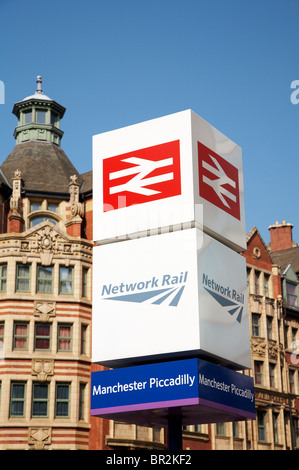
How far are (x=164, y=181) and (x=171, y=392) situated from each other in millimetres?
7222

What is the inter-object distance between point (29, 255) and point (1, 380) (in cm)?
749

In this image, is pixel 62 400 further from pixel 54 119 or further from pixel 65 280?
pixel 54 119

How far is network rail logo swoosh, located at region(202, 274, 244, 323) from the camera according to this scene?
2658 cm

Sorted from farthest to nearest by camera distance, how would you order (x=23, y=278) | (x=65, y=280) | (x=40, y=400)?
1. (x=65, y=280)
2. (x=23, y=278)
3. (x=40, y=400)

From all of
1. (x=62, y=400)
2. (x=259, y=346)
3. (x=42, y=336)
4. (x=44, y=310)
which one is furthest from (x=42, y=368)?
(x=259, y=346)

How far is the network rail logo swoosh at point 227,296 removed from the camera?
26.6m

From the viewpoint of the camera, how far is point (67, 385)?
45.5 metres

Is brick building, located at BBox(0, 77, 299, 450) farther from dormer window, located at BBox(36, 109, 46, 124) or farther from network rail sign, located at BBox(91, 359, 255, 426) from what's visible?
network rail sign, located at BBox(91, 359, 255, 426)

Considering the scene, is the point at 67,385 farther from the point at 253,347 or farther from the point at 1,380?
the point at 253,347

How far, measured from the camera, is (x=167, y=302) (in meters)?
26.2

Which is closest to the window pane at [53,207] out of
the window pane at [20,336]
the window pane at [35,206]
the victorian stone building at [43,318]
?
the victorian stone building at [43,318]

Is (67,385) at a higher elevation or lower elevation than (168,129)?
lower

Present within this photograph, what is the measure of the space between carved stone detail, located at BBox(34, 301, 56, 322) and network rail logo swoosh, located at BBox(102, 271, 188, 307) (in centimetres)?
1913

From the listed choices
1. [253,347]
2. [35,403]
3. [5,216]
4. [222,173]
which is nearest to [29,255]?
[5,216]
